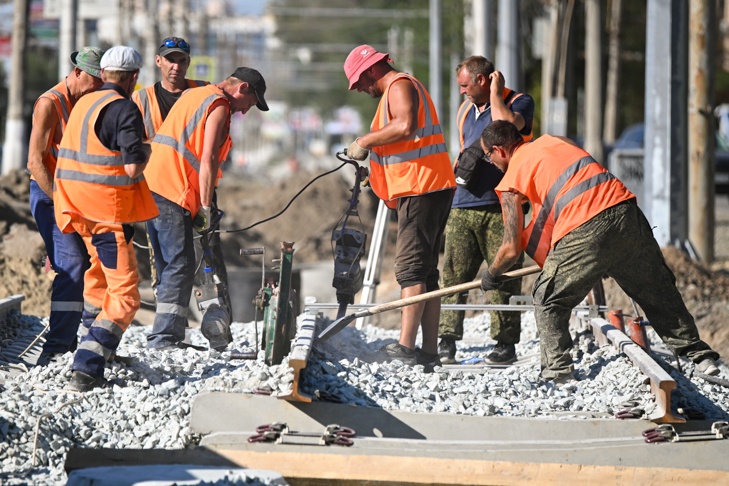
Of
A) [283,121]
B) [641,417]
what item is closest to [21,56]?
[641,417]

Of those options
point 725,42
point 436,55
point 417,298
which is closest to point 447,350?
point 417,298

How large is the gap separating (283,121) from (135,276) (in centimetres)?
11320

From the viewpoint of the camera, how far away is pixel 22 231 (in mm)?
12219

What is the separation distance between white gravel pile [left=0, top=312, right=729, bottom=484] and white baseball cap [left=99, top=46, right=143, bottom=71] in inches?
65.8

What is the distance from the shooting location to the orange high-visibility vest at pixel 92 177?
6520mm

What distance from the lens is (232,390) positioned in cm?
602

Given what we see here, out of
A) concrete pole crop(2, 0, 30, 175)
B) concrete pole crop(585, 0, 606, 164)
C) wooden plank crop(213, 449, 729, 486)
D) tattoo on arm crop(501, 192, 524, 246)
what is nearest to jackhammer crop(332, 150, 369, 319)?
tattoo on arm crop(501, 192, 524, 246)

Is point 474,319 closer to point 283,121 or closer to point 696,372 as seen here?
point 696,372

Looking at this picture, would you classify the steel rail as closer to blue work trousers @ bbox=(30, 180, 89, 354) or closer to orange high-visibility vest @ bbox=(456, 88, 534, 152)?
orange high-visibility vest @ bbox=(456, 88, 534, 152)

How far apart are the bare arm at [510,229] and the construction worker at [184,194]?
193cm

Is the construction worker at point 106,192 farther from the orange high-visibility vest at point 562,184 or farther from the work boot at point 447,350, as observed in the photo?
the work boot at point 447,350

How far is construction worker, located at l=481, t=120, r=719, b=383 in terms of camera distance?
6512 mm

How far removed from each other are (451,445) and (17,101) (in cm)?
1839

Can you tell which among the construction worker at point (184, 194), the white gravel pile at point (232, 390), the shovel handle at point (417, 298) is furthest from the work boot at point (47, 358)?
the shovel handle at point (417, 298)
